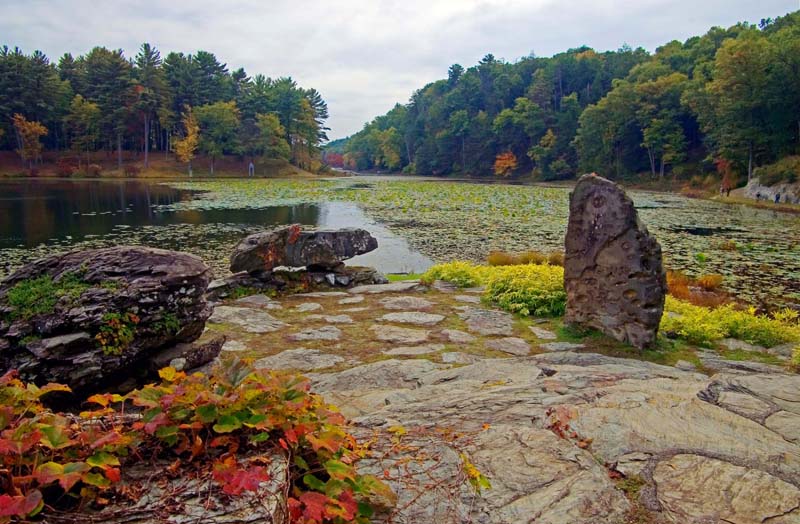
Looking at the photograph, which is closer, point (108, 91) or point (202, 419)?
point (202, 419)

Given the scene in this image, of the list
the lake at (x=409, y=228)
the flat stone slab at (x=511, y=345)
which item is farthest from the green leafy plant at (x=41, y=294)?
the lake at (x=409, y=228)

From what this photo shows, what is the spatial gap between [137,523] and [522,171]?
7558 cm

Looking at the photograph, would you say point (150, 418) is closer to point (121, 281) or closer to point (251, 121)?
point (121, 281)

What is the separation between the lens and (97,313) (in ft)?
11.9

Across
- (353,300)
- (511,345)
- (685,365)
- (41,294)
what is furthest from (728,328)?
(41,294)

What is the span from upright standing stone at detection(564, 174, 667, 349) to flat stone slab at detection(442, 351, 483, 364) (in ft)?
4.86

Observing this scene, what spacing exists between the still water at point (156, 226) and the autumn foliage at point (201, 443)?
9.63 meters

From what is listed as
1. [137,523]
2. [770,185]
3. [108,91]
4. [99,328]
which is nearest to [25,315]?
[99,328]

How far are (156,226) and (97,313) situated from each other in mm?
16266

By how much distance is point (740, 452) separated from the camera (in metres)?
2.24

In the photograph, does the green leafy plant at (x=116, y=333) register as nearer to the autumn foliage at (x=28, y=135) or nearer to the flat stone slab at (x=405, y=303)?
the flat stone slab at (x=405, y=303)

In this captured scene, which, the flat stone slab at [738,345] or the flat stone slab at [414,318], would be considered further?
the flat stone slab at [414,318]

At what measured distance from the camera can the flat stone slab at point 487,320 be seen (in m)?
5.89

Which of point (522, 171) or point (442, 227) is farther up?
point (522, 171)
